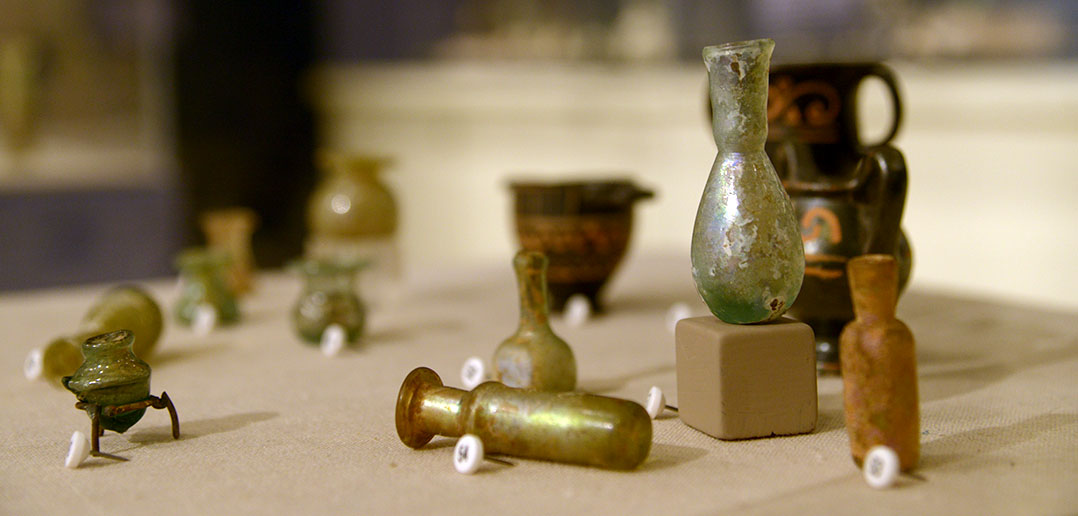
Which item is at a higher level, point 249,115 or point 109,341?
point 249,115

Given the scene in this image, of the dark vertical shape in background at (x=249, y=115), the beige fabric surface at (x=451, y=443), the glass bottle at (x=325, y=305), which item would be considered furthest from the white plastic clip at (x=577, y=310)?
the dark vertical shape in background at (x=249, y=115)

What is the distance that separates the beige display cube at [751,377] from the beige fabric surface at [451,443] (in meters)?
0.02

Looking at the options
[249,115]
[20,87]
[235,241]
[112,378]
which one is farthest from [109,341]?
[249,115]

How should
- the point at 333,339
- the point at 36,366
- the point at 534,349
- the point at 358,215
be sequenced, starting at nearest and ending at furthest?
the point at 534,349 < the point at 36,366 < the point at 333,339 < the point at 358,215

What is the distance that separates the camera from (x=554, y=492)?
79 centimetres

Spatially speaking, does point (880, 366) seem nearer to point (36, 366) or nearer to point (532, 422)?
point (532, 422)

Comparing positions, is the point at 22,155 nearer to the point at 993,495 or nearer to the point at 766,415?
the point at 766,415

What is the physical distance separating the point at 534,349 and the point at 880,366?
38 centimetres

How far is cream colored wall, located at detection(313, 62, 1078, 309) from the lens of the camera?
2.21 meters

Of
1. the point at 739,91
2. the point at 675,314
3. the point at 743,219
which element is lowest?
the point at 675,314

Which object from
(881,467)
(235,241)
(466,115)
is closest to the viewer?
(881,467)

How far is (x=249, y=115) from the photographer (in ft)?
11.7

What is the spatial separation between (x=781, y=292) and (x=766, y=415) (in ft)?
0.37

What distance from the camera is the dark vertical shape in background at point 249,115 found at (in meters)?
3.34
